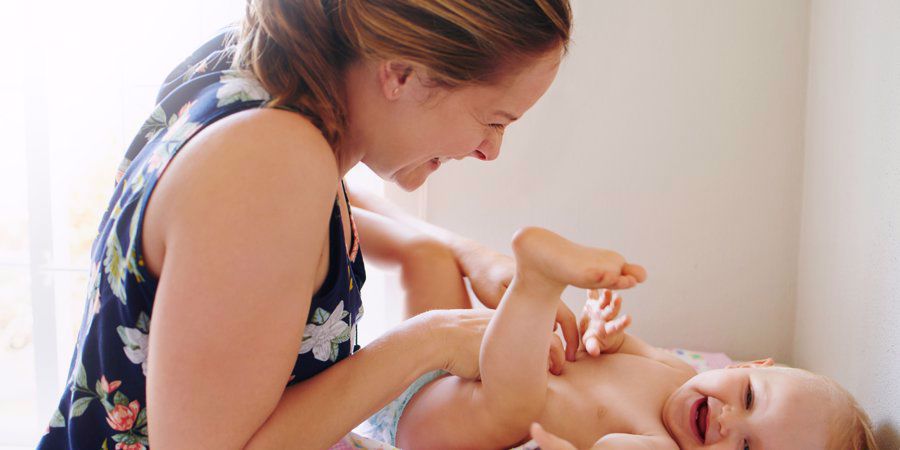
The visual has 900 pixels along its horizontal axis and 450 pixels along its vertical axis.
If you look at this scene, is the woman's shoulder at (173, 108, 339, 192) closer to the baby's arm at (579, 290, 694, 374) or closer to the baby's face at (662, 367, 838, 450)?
the baby's arm at (579, 290, 694, 374)

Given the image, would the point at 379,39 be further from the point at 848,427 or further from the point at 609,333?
the point at 848,427

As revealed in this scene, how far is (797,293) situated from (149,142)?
4.87 ft

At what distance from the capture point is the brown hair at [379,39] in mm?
850

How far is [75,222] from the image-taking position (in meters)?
2.29

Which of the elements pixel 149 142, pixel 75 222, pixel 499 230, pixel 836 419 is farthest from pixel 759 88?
pixel 75 222

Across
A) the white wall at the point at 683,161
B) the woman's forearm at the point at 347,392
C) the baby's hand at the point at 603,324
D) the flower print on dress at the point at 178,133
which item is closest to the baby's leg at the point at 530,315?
the woman's forearm at the point at 347,392

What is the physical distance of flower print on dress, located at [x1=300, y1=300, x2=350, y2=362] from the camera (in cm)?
97

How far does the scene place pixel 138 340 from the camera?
863mm

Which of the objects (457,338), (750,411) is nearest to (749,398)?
(750,411)

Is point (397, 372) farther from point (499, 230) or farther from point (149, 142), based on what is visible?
point (499, 230)

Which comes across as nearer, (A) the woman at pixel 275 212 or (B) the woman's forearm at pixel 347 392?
(A) the woman at pixel 275 212

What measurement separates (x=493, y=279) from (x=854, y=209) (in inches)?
26.8

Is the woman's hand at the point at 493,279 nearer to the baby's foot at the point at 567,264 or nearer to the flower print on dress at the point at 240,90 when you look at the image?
the baby's foot at the point at 567,264

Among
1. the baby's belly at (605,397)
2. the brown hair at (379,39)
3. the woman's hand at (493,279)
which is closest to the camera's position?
the brown hair at (379,39)
